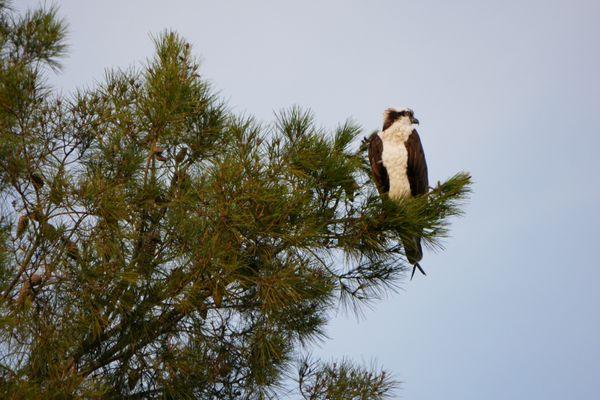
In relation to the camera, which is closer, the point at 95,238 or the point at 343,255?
the point at 95,238

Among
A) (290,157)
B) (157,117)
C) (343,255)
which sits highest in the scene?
(157,117)

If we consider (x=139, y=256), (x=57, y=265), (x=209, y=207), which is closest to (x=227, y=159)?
(x=209, y=207)

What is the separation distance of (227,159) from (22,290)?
0.93m

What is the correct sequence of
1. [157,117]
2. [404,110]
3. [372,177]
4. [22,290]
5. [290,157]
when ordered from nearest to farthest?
[22,290] < [290,157] < [157,117] < [372,177] < [404,110]

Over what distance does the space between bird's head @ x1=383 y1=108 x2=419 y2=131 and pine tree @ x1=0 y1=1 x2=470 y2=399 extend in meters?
0.75

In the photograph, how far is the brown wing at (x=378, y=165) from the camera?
13.3 feet

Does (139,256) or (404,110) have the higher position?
(404,110)

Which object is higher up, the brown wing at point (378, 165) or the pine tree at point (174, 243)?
the brown wing at point (378, 165)

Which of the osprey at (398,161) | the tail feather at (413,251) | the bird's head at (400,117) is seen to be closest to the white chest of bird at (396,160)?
the osprey at (398,161)

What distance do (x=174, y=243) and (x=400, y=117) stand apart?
64.2 inches

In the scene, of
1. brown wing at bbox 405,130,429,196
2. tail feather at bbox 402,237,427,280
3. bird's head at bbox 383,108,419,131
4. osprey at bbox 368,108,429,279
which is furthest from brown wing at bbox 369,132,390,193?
tail feather at bbox 402,237,427,280

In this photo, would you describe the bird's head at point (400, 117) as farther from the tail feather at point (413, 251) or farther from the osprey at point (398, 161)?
the tail feather at point (413, 251)

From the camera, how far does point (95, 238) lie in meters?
3.21

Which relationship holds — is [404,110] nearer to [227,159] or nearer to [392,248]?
[392,248]
